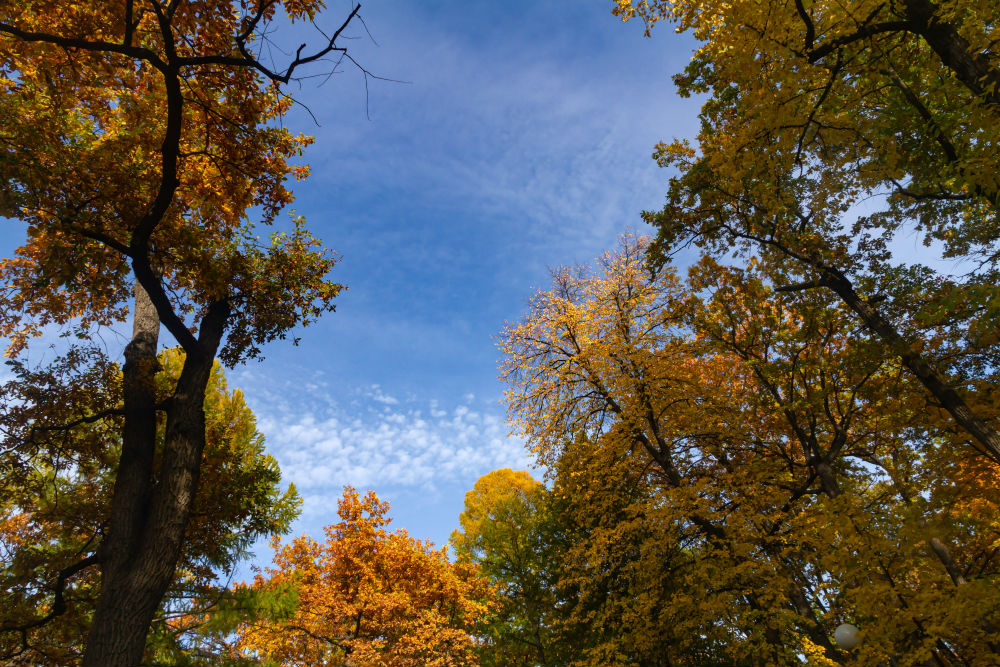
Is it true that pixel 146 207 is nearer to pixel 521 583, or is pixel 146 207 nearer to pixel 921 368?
pixel 921 368

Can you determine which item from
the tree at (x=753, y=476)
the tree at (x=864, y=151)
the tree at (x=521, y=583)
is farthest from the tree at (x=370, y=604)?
the tree at (x=864, y=151)

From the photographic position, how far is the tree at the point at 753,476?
6.87 metres

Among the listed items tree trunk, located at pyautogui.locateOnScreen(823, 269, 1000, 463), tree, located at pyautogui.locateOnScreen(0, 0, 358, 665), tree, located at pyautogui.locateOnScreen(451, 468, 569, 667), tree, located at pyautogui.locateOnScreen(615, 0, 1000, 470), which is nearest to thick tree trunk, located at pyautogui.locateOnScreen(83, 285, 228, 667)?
tree, located at pyautogui.locateOnScreen(0, 0, 358, 665)

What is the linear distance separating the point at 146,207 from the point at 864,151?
431 inches

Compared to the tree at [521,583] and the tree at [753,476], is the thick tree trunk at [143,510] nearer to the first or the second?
the tree at [753,476]

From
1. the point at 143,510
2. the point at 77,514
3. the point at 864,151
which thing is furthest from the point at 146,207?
the point at 864,151

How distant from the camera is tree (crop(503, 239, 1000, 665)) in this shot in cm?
687

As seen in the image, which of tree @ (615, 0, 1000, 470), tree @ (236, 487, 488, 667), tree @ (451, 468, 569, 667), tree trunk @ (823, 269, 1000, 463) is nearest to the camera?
tree @ (615, 0, 1000, 470)

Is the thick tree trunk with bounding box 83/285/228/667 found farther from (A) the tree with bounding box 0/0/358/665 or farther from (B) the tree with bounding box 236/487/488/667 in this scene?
(B) the tree with bounding box 236/487/488/667

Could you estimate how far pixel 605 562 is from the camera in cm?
1308

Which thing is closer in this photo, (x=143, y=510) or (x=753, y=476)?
(x=143, y=510)

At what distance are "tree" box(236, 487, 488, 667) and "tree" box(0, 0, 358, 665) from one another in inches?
338

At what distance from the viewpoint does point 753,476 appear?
9984mm

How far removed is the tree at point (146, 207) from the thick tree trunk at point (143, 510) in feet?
0.06
